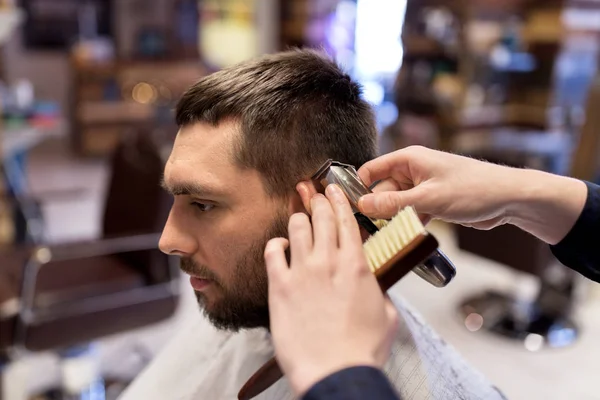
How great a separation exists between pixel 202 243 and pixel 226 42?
6.07 m

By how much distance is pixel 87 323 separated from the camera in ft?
5.78

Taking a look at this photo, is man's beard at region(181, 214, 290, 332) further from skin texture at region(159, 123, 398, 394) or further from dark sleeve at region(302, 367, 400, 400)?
dark sleeve at region(302, 367, 400, 400)

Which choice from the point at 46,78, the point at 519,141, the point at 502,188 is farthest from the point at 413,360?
the point at 46,78

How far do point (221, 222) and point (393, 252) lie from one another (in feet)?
1.28

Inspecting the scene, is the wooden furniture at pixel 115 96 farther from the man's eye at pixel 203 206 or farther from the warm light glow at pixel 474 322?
the man's eye at pixel 203 206

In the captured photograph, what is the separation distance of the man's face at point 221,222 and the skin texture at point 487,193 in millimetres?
225

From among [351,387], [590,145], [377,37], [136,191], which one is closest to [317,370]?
[351,387]

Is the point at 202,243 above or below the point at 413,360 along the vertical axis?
above

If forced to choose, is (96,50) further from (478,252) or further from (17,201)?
(478,252)

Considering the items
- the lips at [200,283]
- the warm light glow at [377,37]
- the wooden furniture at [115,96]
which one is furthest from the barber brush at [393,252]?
the wooden furniture at [115,96]

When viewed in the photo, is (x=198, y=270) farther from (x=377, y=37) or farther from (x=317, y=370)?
(x=377, y=37)

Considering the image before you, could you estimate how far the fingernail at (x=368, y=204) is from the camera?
0.72 m

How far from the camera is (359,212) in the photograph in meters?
0.74

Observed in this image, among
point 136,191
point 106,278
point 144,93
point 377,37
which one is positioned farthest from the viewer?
point 144,93
